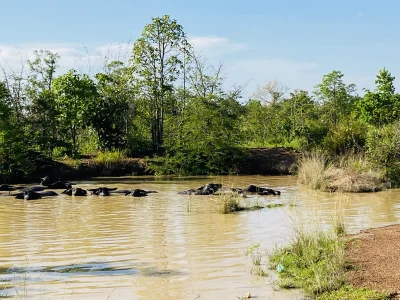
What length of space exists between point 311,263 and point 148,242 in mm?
3554

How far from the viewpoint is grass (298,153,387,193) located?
61.2 feet

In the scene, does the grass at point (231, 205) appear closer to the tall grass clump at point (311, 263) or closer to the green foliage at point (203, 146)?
→ the tall grass clump at point (311, 263)

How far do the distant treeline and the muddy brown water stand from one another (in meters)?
8.72

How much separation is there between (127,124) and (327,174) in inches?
518

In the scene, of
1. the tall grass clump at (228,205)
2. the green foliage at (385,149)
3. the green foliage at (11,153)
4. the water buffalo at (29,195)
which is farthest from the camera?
the green foliage at (11,153)

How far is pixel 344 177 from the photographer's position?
19.0 meters

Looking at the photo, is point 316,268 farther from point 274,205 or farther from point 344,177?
point 344,177

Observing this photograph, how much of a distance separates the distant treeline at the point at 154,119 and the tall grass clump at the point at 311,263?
17457mm

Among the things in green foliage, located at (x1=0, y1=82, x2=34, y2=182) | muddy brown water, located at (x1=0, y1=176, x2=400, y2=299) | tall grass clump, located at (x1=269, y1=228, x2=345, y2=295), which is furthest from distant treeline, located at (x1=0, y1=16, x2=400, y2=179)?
tall grass clump, located at (x1=269, y1=228, x2=345, y2=295)

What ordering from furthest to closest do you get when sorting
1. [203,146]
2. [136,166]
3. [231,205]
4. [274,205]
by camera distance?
[136,166] < [203,146] < [274,205] < [231,205]

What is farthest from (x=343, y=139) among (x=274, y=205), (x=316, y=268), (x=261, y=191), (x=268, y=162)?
(x=316, y=268)

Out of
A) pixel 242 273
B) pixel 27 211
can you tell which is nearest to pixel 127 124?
pixel 27 211

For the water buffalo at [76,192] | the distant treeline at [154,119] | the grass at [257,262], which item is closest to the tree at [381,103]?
the distant treeline at [154,119]

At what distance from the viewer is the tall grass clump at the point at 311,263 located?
21.2 ft
